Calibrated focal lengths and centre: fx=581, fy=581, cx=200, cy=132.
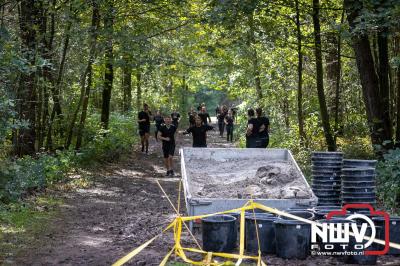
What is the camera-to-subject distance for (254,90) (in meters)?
31.1

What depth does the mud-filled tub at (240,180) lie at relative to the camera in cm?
994

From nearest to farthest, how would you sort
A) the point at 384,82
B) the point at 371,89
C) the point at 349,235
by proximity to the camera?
the point at 349,235 → the point at 371,89 → the point at 384,82

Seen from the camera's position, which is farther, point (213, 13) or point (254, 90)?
point (254, 90)

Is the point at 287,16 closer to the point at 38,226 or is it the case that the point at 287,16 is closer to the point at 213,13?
the point at 213,13

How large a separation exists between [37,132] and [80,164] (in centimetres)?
186

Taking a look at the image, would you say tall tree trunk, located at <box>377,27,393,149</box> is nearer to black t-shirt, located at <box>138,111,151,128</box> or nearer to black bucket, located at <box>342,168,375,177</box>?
black bucket, located at <box>342,168,375,177</box>

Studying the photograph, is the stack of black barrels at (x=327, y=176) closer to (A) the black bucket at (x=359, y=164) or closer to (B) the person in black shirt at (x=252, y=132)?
(A) the black bucket at (x=359, y=164)

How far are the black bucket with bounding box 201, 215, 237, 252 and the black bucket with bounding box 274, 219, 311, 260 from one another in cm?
84

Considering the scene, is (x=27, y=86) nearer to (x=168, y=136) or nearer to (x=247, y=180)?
(x=168, y=136)

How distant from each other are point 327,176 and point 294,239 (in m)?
3.46

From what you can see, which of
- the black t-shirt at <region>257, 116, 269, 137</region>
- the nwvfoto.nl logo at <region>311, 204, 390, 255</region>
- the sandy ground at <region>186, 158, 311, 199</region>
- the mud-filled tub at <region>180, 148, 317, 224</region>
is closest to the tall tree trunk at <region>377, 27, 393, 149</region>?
the black t-shirt at <region>257, 116, 269, 137</region>

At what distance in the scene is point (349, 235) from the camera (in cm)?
812

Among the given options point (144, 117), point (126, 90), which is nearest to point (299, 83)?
point (144, 117)

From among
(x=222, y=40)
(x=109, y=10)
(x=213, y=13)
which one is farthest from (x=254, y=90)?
(x=213, y=13)
